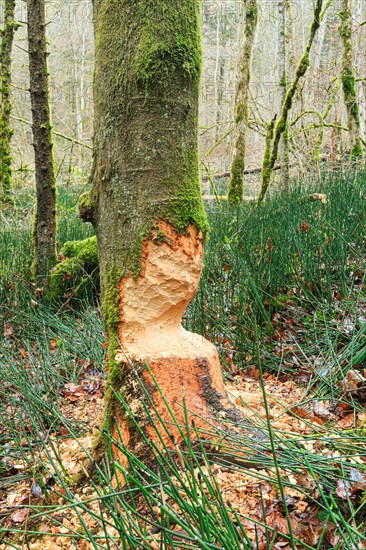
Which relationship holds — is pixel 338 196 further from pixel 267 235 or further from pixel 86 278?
pixel 86 278

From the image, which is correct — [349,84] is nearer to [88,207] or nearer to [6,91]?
[6,91]

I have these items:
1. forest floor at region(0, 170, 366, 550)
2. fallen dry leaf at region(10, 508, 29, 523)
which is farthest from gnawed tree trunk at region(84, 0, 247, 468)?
fallen dry leaf at region(10, 508, 29, 523)

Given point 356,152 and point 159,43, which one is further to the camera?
point 356,152

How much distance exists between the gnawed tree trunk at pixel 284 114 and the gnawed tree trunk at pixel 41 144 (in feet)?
10.1

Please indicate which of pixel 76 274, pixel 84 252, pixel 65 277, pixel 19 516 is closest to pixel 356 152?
pixel 84 252

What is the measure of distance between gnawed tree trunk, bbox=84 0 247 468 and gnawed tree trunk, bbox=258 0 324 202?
16.2ft

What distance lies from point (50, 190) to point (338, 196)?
10.2 feet

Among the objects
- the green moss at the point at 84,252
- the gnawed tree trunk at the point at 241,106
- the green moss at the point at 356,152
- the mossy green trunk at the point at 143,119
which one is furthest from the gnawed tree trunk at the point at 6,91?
the mossy green trunk at the point at 143,119

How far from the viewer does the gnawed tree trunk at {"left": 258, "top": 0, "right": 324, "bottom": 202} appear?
639cm

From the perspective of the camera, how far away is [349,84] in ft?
22.1

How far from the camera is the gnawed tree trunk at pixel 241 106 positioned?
24.1ft

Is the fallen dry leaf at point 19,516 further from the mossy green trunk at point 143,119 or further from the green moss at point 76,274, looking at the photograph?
the green moss at point 76,274

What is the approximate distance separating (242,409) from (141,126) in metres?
1.34

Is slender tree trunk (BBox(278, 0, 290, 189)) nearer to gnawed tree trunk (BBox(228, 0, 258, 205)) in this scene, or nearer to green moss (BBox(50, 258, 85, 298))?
gnawed tree trunk (BBox(228, 0, 258, 205))
